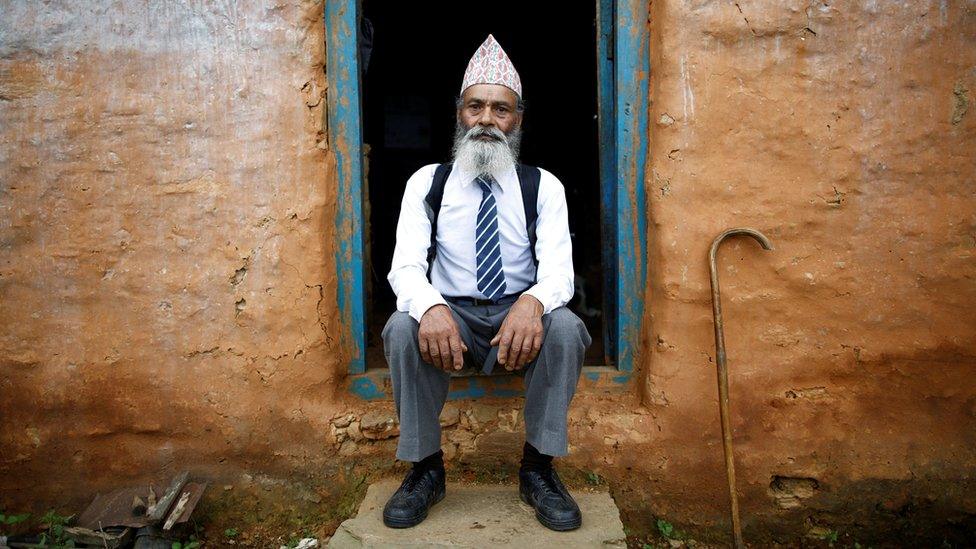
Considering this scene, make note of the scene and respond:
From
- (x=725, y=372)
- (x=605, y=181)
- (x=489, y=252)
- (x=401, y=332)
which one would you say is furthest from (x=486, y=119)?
(x=725, y=372)

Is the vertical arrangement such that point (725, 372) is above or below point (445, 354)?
below

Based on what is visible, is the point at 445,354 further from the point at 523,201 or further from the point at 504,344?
the point at 523,201

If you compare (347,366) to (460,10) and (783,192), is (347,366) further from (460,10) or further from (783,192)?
(460,10)

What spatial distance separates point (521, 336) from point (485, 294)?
33 cm

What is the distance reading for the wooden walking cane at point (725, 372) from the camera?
86.1 inches

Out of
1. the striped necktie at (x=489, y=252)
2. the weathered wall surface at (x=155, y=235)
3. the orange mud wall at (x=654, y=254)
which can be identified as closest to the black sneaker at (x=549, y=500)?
the orange mud wall at (x=654, y=254)

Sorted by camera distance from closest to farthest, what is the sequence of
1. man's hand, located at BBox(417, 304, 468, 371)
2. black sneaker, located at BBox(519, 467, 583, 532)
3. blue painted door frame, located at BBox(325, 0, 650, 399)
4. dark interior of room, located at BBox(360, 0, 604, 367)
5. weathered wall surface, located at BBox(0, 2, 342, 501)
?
man's hand, located at BBox(417, 304, 468, 371) < black sneaker, located at BBox(519, 467, 583, 532) < weathered wall surface, located at BBox(0, 2, 342, 501) < blue painted door frame, located at BBox(325, 0, 650, 399) < dark interior of room, located at BBox(360, 0, 604, 367)

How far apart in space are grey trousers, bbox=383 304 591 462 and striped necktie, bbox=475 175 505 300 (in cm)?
26

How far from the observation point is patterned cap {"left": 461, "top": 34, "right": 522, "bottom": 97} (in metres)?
2.45

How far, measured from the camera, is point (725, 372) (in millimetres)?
2281

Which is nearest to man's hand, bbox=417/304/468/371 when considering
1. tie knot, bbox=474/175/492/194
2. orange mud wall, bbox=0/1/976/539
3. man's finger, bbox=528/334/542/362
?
man's finger, bbox=528/334/542/362

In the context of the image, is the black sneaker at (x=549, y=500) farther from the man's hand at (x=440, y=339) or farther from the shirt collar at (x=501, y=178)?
the shirt collar at (x=501, y=178)

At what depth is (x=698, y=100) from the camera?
7.86 ft

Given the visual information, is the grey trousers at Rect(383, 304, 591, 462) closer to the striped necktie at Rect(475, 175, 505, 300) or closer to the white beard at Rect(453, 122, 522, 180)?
the striped necktie at Rect(475, 175, 505, 300)
